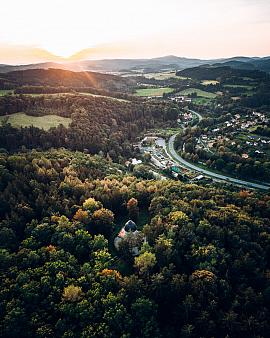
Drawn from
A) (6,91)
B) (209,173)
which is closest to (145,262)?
(209,173)

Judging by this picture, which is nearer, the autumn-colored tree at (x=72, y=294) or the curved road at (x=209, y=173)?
the autumn-colored tree at (x=72, y=294)

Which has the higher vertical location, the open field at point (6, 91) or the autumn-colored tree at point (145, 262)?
the open field at point (6, 91)

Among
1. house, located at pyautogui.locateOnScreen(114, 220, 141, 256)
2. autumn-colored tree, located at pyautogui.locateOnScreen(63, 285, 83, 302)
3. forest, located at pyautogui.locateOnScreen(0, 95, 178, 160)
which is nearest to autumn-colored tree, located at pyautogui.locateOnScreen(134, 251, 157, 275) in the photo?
house, located at pyautogui.locateOnScreen(114, 220, 141, 256)

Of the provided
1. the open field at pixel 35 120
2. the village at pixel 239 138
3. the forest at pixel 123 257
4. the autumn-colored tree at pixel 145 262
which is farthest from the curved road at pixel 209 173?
the autumn-colored tree at pixel 145 262

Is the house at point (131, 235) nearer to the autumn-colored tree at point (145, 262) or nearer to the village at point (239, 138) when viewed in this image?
the autumn-colored tree at point (145, 262)

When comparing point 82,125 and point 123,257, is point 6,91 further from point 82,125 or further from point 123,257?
point 123,257

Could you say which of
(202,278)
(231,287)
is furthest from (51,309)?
(231,287)

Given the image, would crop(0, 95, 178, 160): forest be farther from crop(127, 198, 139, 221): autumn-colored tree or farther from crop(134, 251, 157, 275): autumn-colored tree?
crop(134, 251, 157, 275): autumn-colored tree

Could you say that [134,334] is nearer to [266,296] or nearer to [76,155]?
[266,296]
